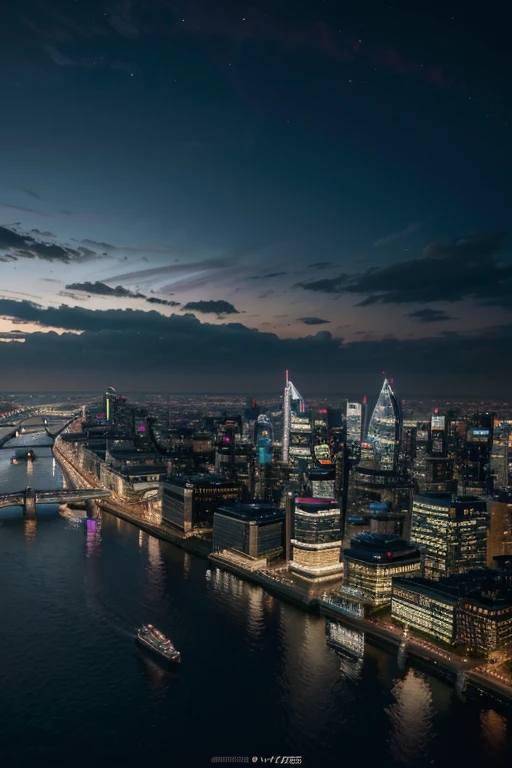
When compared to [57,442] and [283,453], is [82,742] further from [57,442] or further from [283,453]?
[57,442]

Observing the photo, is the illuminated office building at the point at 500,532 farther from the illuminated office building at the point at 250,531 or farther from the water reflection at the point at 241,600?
the water reflection at the point at 241,600

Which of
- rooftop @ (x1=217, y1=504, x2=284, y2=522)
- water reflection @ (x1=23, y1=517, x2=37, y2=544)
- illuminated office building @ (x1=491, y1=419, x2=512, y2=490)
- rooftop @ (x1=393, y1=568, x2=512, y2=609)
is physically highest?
illuminated office building @ (x1=491, y1=419, x2=512, y2=490)

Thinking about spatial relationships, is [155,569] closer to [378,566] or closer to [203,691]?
[378,566]

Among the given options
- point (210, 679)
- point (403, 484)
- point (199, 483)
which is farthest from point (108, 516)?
point (210, 679)

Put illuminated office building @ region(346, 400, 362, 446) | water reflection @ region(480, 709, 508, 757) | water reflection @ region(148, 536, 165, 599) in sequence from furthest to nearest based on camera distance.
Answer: illuminated office building @ region(346, 400, 362, 446) → water reflection @ region(148, 536, 165, 599) → water reflection @ region(480, 709, 508, 757)

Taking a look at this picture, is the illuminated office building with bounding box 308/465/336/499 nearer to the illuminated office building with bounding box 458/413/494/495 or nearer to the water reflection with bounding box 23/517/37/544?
the illuminated office building with bounding box 458/413/494/495

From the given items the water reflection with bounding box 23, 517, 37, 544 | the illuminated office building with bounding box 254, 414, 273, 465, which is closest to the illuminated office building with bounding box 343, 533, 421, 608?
the water reflection with bounding box 23, 517, 37, 544
